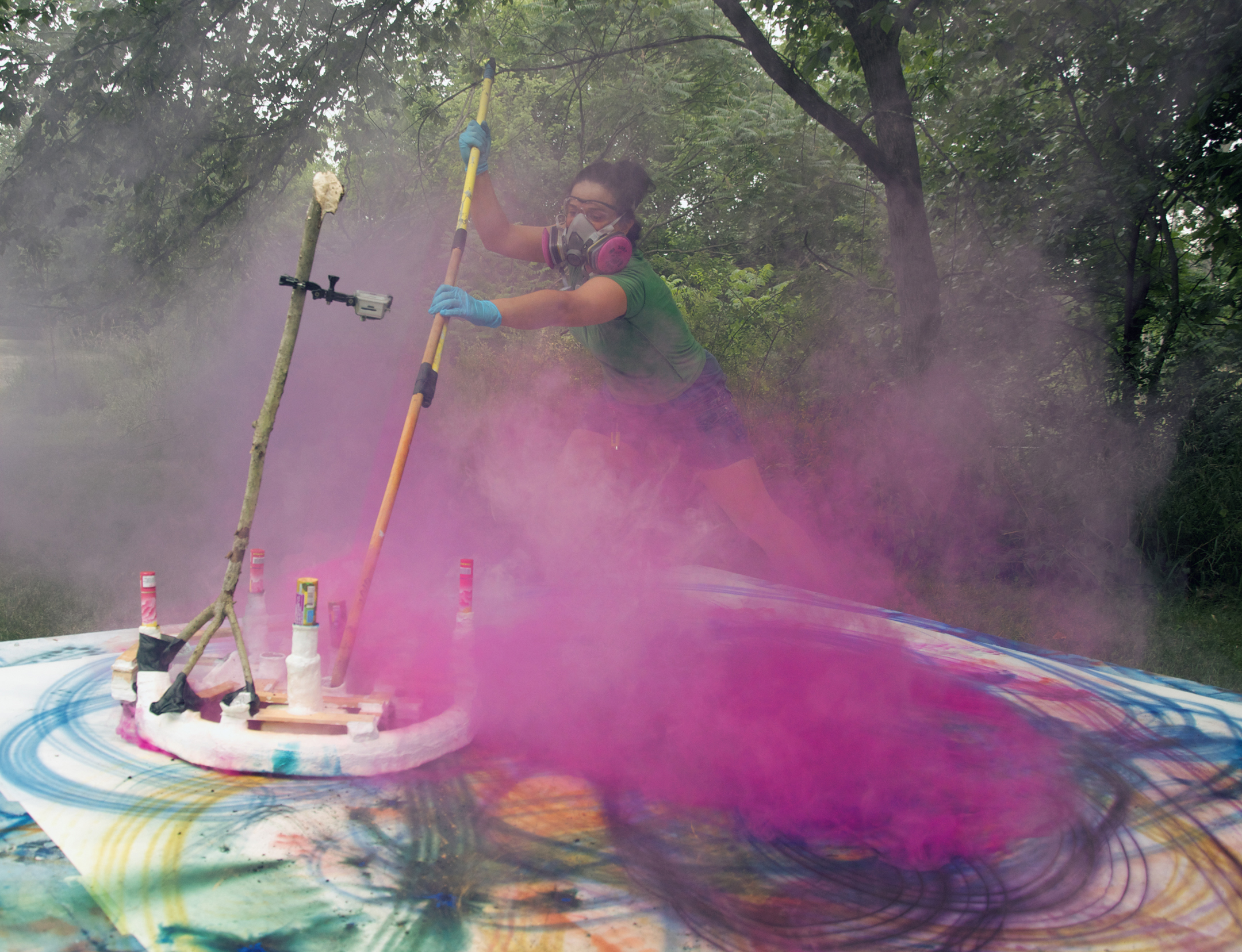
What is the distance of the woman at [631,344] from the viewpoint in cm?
337

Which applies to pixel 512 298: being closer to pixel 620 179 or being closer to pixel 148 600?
pixel 620 179

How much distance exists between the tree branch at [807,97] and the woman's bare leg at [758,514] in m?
2.26

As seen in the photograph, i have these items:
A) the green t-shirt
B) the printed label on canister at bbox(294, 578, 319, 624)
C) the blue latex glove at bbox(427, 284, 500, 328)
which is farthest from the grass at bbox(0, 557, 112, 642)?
the green t-shirt

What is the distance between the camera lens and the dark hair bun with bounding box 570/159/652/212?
137 inches

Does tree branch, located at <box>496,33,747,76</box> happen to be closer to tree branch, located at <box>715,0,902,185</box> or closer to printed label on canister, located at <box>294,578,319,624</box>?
tree branch, located at <box>715,0,902,185</box>

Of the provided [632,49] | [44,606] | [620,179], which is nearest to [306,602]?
[620,179]

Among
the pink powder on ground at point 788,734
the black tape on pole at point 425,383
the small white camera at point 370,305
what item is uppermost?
the small white camera at point 370,305

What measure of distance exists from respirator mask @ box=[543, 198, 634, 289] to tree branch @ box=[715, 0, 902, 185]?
85.2 inches

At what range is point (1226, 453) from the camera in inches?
200

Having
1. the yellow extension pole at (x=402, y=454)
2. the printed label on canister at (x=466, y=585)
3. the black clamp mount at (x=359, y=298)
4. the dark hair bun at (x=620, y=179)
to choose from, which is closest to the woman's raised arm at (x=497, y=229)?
the dark hair bun at (x=620, y=179)

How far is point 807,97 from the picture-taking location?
5082mm

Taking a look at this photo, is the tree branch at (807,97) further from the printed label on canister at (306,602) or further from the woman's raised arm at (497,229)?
the printed label on canister at (306,602)

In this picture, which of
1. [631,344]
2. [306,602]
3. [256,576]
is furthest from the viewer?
[631,344]

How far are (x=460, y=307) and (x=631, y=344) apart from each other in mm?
1111
